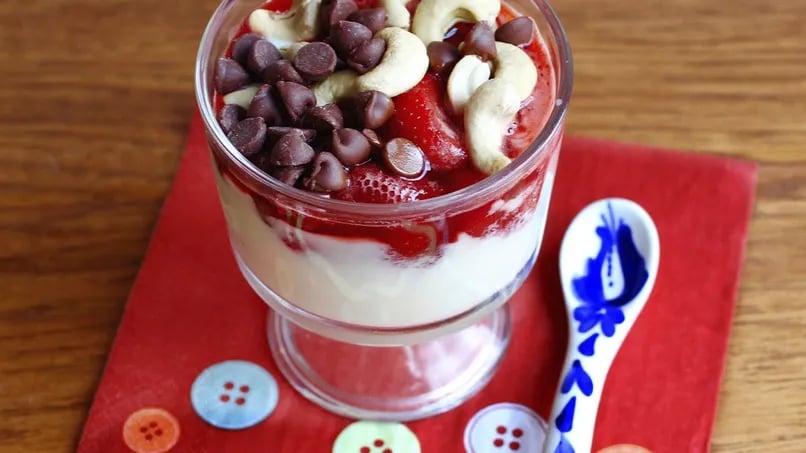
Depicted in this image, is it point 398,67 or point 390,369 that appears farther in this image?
point 390,369

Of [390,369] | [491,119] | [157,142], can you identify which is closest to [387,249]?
[491,119]

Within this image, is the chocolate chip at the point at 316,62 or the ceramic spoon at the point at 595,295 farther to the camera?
the ceramic spoon at the point at 595,295

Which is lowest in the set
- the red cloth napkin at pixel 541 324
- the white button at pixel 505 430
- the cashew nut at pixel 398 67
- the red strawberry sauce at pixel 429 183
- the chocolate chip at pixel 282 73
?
the white button at pixel 505 430

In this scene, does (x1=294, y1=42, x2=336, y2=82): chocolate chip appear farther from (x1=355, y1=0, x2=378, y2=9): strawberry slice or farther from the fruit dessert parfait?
(x1=355, y1=0, x2=378, y2=9): strawberry slice

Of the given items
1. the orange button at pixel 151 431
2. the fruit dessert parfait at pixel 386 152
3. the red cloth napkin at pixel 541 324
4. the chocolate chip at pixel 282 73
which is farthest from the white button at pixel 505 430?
the chocolate chip at pixel 282 73

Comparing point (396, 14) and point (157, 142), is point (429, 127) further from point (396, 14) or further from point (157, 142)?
point (157, 142)

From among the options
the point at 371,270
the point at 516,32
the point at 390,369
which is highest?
the point at 516,32

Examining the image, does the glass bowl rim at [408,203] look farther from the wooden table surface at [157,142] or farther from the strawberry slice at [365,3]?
the wooden table surface at [157,142]

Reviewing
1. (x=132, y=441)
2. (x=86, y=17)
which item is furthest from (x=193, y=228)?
(x=86, y=17)
